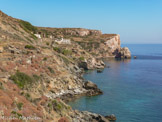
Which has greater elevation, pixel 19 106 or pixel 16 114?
pixel 19 106

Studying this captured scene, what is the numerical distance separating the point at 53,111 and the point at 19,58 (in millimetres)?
20623

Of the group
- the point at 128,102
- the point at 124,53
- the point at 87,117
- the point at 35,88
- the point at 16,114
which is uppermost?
the point at 124,53

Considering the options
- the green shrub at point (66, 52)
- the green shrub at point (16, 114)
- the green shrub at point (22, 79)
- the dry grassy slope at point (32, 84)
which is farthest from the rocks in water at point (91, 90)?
the green shrub at point (66, 52)

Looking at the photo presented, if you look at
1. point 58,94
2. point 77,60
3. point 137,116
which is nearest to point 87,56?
point 77,60

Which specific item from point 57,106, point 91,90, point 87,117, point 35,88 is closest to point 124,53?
point 91,90

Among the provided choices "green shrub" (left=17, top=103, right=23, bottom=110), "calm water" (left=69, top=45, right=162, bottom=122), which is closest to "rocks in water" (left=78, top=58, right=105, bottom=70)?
"calm water" (left=69, top=45, right=162, bottom=122)

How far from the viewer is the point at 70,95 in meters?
48.7

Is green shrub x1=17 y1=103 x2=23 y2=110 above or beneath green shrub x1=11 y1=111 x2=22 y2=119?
above

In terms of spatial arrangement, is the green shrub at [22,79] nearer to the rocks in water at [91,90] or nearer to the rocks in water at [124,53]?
the rocks in water at [91,90]

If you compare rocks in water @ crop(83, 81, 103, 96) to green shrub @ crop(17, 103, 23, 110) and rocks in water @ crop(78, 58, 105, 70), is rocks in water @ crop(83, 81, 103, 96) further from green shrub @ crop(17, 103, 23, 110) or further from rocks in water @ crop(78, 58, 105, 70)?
rocks in water @ crop(78, 58, 105, 70)

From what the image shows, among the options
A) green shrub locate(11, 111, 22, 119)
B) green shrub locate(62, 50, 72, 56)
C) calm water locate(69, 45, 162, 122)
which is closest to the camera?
green shrub locate(11, 111, 22, 119)

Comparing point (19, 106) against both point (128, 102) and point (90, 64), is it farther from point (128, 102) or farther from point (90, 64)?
point (90, 64)

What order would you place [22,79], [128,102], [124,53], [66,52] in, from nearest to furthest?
[22,79] < [128,102] < [66,52] < [124,53]

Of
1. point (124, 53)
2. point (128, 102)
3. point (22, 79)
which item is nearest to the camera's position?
point (22, 79)
